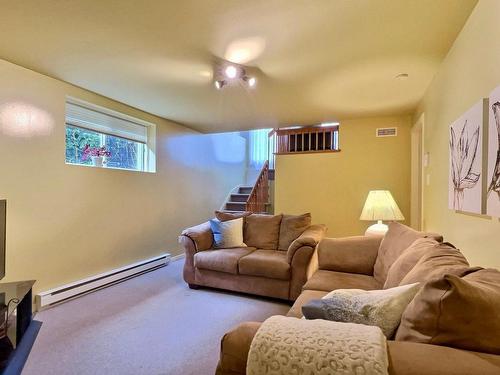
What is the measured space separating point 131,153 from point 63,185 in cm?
117

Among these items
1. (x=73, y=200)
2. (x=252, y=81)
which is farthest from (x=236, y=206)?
(x=252, y=81)

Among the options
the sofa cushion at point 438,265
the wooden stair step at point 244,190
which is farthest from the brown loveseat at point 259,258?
the wooden stair step at point 244,190

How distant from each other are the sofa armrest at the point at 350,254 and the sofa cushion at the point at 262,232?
0.94 metres

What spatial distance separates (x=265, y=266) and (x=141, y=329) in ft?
4.20

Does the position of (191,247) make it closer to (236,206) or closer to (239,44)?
(239,44)

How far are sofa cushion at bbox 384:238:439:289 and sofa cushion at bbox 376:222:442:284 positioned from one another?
0.19 meters

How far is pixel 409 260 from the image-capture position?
1.62 m

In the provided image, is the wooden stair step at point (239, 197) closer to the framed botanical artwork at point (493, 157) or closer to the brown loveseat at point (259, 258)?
the brown loveseat at point (259, 258)

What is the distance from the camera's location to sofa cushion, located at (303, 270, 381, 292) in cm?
210

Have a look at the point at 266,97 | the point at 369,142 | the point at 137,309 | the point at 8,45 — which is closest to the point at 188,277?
the point at 137,309

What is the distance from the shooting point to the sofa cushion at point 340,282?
210 centimetres

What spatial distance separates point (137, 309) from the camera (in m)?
2.75

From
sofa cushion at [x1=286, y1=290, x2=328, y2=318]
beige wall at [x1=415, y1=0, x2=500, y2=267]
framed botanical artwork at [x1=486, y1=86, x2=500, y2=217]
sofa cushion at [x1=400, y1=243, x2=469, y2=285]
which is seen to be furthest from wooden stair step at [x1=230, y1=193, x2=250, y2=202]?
framed botanical artwork at [x1=486, y1=86, x2=500, y2=217]

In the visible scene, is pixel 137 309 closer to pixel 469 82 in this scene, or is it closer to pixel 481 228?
pixel 481 228
